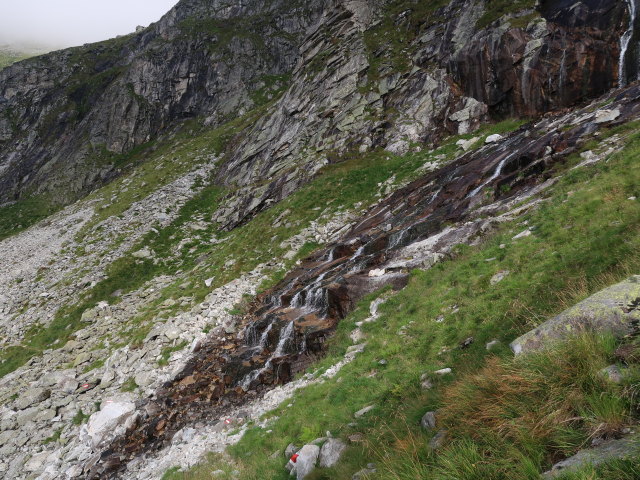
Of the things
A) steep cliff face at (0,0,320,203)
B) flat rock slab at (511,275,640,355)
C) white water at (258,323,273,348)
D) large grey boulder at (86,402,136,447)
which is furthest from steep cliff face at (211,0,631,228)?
steep cliff face at (0,0,320,203)

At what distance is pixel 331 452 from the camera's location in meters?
7.65

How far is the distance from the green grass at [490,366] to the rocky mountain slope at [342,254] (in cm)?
8

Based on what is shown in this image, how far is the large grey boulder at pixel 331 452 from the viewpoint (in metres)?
7.41

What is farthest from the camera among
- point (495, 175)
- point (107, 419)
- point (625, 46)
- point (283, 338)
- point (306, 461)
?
point (625, 46)

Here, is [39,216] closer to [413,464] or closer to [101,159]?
[101,159]

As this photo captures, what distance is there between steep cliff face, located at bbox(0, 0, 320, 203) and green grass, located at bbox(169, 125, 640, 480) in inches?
2916

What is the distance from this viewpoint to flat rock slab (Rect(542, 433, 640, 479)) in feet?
9.37

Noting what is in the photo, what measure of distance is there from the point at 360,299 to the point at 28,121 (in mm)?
119267

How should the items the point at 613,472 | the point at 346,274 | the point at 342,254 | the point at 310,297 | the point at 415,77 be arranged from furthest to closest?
1. the point at 415,77
2. the point at 342,254
3. the point at 310,297
4. the point at 346,274
5. the point at 613,472

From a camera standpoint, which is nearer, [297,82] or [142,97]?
[297,82]

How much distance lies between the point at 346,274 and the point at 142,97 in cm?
9023

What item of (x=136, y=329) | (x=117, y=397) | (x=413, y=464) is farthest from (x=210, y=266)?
(x=413, y=464)

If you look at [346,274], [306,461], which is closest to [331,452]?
[306,461]

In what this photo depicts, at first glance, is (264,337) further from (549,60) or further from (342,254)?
(549,60)
